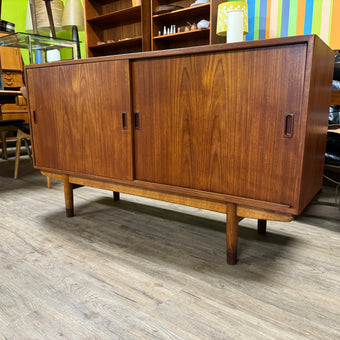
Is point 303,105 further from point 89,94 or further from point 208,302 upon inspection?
point 89,94

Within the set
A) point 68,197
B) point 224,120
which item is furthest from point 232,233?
point 68,197

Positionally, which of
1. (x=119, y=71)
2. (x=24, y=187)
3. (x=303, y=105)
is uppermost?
(x=119, y=71)

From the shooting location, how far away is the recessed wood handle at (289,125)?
967mm

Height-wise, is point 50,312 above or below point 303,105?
below

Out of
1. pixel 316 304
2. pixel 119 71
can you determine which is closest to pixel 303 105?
pixel 316 304

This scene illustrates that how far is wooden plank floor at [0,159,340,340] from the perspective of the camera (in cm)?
90

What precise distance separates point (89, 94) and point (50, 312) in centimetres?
93

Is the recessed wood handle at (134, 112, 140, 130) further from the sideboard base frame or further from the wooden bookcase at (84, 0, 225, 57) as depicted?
the wooden bookcase at (84, 0, 225, 57)

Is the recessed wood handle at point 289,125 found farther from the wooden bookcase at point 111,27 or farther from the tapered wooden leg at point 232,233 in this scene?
the wooden bookcase at point 111,27

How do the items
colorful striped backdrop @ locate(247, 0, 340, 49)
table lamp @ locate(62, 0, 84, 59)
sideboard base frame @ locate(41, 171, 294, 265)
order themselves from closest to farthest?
sideboard base frame @ locate(41, 171, 294, 265), colorful striped backdrop @ locate(247, 0, 340, 49), table lamp @ locate(62, 0, 84, 59)

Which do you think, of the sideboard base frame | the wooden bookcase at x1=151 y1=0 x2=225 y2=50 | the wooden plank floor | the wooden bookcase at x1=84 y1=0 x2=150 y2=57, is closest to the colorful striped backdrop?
the wooden bookcase at x1=151 y1=0 x2=225 y2=50

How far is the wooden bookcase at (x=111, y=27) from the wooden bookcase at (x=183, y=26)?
0.34 metres

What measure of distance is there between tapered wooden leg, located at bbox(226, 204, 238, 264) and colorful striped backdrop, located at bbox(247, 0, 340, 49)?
2887 mm

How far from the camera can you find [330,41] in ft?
10.5
